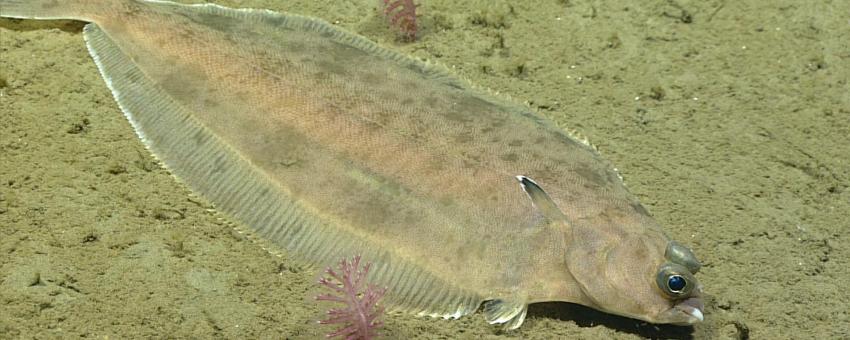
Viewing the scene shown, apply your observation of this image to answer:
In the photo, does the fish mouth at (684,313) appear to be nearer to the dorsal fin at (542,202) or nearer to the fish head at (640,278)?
the fish head at (640,278)

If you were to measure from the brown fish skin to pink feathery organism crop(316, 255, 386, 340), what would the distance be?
0.20m

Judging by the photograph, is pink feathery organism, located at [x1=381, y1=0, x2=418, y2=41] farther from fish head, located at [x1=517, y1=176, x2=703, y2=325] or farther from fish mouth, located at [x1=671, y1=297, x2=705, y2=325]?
fish mouth, located at [x1=671, y1=297, x2=705, y2=325]

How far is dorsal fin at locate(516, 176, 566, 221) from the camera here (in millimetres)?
3930

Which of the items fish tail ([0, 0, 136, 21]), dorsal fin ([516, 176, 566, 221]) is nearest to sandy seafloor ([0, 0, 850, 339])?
fish tail ([0, 0, 136, 21])

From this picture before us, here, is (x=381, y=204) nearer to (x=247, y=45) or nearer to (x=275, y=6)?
(x=247, y=45)

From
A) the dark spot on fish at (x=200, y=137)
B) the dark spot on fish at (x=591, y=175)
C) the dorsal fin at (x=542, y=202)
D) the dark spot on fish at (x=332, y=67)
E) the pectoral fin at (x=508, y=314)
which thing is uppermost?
the dark spot on fish at (x=332, y=67)

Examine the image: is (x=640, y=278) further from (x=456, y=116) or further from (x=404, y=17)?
(x=404, y=17)

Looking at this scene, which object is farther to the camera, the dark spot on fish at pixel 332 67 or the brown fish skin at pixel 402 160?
the dark spot on fish at pixel 332 67

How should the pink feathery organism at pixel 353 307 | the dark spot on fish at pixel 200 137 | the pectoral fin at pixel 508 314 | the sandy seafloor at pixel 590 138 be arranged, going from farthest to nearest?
the dark spot on fish at pixel 200 137 < the sandy seafloor at pixel 590 138 < the pectoral fin at pixel 508 314 < the pink feathery organism at pixel 353 307

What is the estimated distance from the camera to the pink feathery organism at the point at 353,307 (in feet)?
12.2

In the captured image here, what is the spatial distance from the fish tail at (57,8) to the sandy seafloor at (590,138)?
337 mm

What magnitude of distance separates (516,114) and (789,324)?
1.97 meters

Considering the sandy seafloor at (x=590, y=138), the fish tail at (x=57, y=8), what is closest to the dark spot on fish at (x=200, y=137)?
the sandy seafloor at (x=590, y=138)

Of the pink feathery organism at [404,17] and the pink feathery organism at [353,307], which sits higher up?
the pink feathery organism at [404,17]
